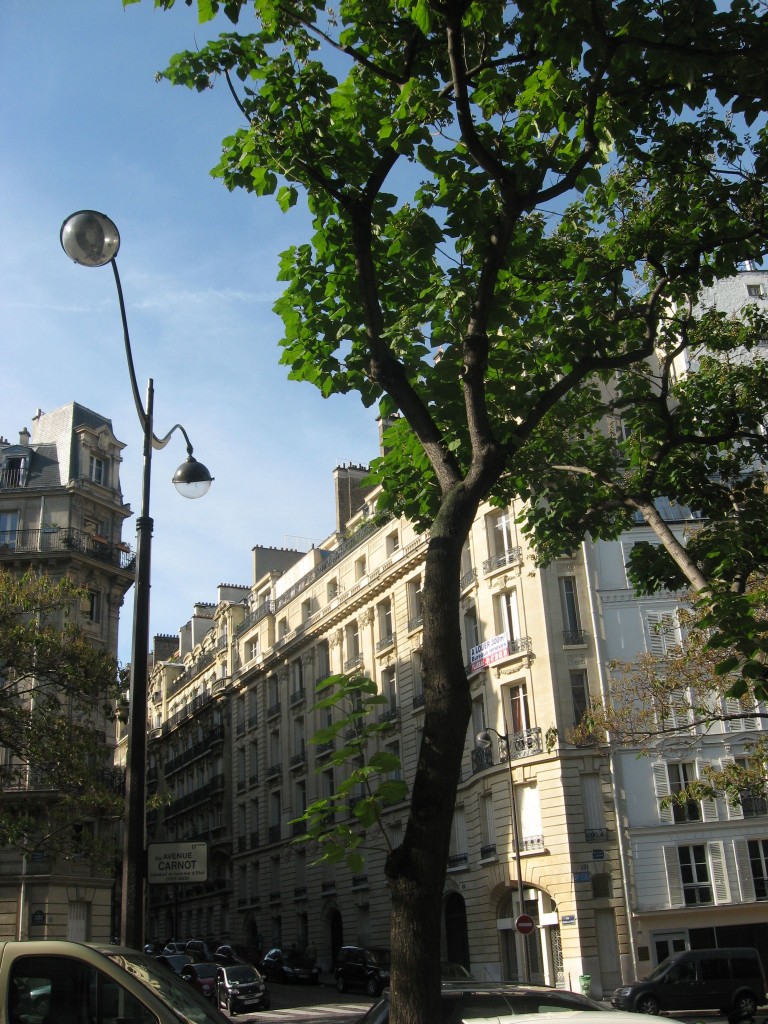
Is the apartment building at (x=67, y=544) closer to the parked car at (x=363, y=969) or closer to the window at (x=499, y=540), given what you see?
the parked car at (x=363, y=969)

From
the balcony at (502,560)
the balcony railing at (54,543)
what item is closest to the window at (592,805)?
the balcony at (502,560)

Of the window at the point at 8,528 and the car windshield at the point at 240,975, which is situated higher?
the window at the point at 8,528

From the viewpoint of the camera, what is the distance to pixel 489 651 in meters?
39.3

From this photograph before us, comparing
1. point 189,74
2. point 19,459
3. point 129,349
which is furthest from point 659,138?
point 19,459

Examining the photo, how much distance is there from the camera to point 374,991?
37969 mm

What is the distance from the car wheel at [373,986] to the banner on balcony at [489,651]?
11.7 m

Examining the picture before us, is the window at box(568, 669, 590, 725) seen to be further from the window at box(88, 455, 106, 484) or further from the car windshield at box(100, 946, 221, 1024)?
the car windshield at box(100, 946, 221, 1024)

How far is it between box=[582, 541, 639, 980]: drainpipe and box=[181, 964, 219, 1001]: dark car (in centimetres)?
1382

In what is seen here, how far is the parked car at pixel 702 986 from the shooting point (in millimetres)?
27641

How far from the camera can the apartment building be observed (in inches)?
1590

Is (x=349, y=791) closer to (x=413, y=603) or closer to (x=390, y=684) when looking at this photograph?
(x=413, y=603)

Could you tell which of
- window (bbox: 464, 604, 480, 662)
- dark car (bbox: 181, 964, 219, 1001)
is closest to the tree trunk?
dark car (bbox: 181, 964, 219, 1001)

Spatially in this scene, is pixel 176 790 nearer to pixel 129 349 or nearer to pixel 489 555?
pixel 489 555

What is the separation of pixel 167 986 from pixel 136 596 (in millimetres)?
4485
